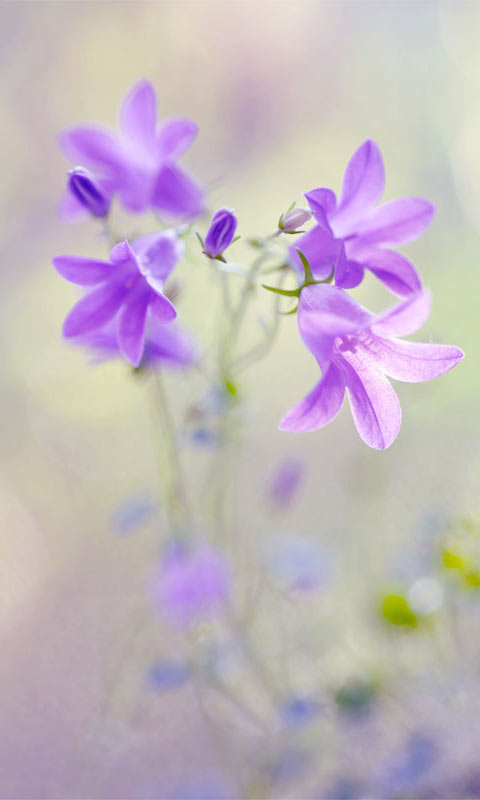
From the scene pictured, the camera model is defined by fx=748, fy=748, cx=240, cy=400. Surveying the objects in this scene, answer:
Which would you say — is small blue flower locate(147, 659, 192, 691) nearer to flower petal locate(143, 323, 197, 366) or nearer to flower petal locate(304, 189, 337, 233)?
flower petal locate(143, 323, 197, 366)

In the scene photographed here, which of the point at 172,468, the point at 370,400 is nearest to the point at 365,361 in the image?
the point at 370,400

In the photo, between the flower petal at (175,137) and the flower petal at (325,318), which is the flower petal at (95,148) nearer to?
the flower petal at (175,137)

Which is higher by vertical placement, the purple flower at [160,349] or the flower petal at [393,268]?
the flower petal at [393,268]

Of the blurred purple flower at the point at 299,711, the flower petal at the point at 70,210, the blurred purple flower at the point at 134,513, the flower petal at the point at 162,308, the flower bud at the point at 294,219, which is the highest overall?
the flower petal at the point at 70,210

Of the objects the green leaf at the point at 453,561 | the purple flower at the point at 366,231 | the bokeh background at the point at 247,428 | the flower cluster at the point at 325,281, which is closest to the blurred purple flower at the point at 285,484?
the bokeh background at the point at 247,428

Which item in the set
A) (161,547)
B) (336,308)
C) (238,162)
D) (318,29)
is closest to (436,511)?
(161,547)

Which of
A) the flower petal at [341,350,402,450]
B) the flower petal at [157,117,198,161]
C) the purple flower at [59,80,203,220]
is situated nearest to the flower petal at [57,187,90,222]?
the purple flower at [59,80,203,220]

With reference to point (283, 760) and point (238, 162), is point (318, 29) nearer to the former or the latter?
point (238, 162)

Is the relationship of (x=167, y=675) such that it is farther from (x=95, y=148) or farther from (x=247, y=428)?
(x=95, y=148)
